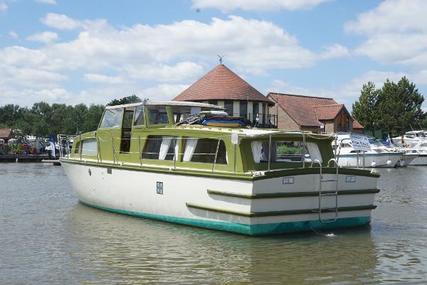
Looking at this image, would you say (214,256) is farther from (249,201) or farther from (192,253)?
(249,201)

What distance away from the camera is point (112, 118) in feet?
53.9

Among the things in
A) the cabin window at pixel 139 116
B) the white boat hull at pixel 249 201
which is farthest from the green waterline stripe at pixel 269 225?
the cabin window at pixel 139 116

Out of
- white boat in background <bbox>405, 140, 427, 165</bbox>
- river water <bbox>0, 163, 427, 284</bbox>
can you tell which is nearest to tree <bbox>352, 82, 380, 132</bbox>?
white boat in background <bbox>405, 140, 427, 165</bbox>

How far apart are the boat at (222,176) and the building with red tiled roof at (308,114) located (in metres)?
43.7

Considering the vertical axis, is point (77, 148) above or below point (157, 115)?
below

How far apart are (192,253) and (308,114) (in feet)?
177

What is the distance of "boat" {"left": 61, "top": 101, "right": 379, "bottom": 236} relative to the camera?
38.5 ft

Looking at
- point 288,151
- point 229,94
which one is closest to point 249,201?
point 288,151

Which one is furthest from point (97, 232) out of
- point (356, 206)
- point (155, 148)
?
point (356, 206)

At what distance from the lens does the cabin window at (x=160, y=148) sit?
1389cm

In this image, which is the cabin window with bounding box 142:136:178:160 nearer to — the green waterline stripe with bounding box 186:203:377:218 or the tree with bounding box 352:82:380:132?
the green waterline stripe with bounding box 186:203:377:218

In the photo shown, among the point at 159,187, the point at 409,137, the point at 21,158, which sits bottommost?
the point at 21,158

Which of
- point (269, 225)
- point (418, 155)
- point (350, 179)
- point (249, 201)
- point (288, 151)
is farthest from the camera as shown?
point (418, 155)

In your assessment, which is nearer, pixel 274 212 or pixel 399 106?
pixel 274 212
